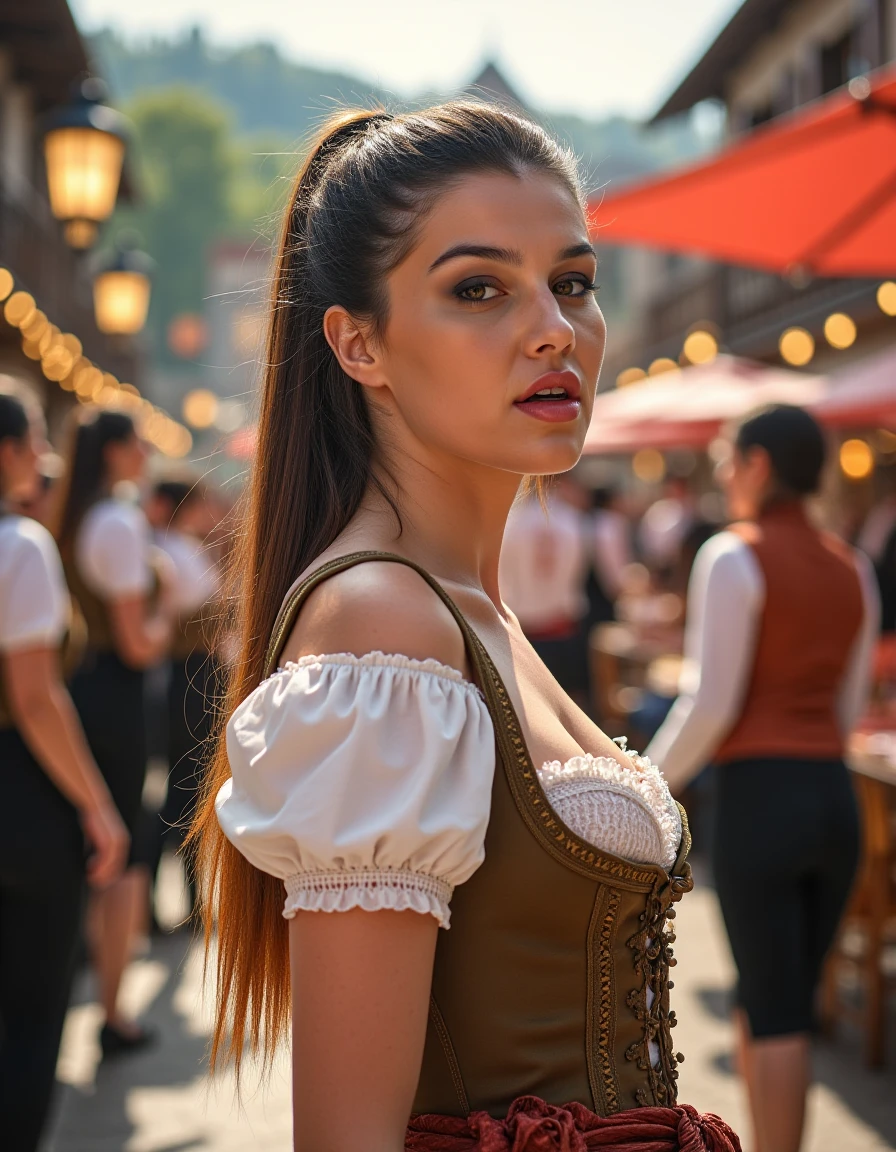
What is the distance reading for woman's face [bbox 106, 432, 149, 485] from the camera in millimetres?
4832

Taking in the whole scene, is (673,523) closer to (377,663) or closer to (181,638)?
(181,638)

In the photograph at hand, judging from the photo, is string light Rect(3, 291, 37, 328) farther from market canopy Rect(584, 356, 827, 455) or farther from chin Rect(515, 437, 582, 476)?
chin Rect(515, 437, 582, 476)

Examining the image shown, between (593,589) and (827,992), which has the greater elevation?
(593,589)

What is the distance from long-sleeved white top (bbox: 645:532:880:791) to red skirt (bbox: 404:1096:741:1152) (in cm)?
207

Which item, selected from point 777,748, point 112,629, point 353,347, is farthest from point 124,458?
point 353,347

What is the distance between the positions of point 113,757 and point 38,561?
1652mm

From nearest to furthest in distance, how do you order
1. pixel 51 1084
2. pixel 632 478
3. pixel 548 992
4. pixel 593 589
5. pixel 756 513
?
1. pixel 548 992
2. pixel 51 1084
3. pixel 756 513
4. pixel 593 589
5. pixel 632 478

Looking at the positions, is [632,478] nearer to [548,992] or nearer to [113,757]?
[113,757]

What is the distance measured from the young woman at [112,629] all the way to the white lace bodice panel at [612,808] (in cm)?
356

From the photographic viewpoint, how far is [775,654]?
3.50 m

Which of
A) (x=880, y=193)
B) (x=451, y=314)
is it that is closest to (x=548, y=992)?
(x=451, y=314)

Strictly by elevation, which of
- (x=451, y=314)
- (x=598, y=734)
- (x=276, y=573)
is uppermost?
(x=451, y=314)

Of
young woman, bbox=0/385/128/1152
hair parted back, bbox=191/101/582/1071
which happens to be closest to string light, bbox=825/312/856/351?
young woman, bbox=0/385/128/1152

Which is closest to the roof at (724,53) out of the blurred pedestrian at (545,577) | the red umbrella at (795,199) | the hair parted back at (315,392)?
the blurred pedestrian at (545,577)
